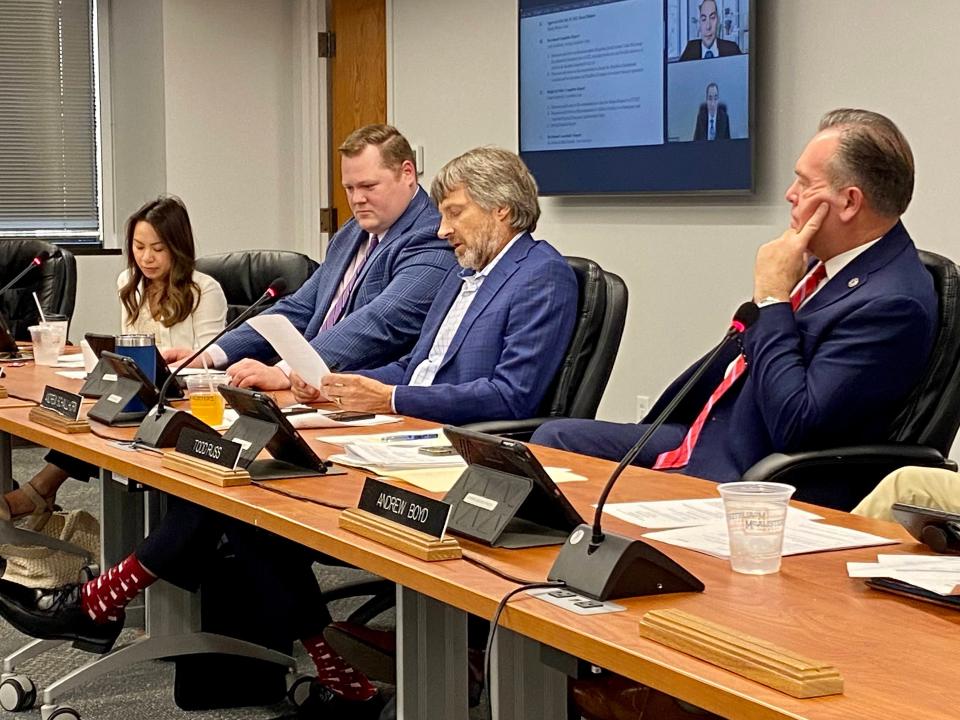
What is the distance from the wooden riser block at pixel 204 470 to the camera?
6.51 ft

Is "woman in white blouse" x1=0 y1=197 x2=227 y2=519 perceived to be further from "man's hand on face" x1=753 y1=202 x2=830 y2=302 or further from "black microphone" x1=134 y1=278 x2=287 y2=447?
"man's hand on face" x1=753 y1=202 x2=830 y2=302

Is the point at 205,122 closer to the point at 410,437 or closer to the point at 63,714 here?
the point at 63,714

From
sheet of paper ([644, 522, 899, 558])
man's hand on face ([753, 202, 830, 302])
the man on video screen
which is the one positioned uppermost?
the man on video screen

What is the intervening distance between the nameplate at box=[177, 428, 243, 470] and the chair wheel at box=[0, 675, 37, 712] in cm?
85

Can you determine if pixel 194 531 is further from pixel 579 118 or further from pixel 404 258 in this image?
pixel 579 118

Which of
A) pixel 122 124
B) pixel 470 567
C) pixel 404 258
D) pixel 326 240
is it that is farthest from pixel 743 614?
pixel 122 124

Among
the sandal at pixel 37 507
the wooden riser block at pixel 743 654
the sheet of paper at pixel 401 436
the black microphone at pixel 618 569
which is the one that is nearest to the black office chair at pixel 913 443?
the sheet of paper at pixel 401 436

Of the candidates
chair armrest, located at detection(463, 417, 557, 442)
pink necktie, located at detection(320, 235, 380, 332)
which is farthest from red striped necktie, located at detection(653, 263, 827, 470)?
pink necktie, located at detection(320, 235, 380, 332)

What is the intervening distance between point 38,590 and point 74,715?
0.25m

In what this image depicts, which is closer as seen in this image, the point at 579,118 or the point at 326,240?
the point at 579,118

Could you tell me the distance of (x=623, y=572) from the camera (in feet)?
4.39

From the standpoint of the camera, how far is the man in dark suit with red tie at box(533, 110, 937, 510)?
2303 mm

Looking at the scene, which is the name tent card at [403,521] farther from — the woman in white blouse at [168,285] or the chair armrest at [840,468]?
the woman in white blouse at [168,285]

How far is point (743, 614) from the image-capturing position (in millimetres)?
1278
